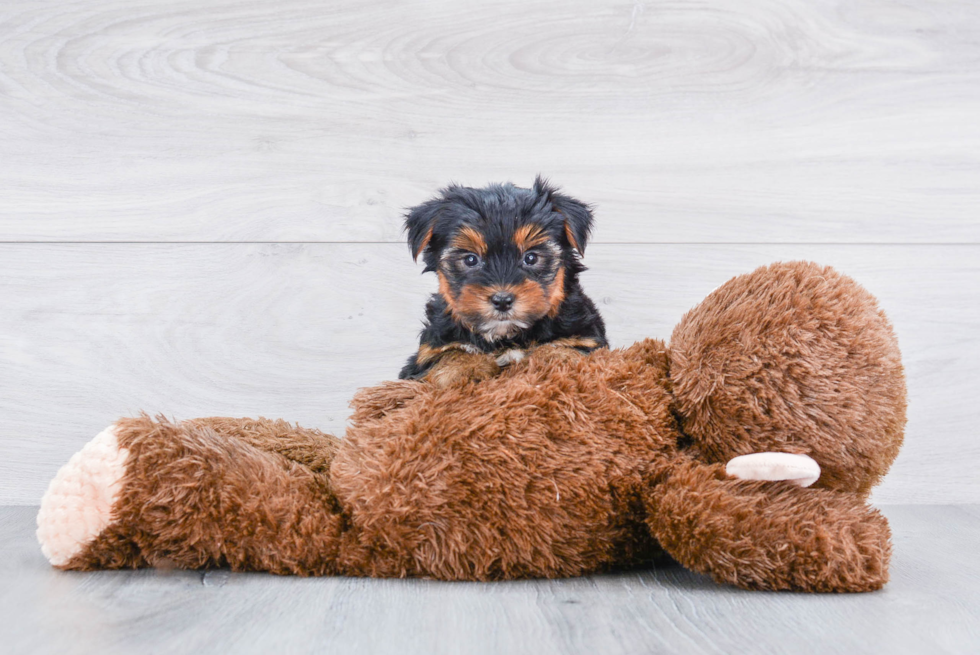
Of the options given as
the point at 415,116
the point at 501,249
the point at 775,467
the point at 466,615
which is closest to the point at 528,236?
the point at 501,249

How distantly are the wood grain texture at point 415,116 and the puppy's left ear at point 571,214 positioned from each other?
1.85 feet

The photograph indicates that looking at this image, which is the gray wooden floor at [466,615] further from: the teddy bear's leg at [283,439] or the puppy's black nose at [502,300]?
the puppy's black nose at [502,300]

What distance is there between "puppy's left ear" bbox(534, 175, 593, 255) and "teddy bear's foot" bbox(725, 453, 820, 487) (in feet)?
2.00

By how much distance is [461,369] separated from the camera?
1606mm

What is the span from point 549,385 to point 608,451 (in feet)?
0.55

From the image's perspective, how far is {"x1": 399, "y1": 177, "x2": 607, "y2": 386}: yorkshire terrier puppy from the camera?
5.23 ft

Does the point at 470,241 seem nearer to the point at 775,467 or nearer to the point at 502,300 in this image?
the point at 502,300

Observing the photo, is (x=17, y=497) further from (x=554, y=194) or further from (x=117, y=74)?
(x=554, y=194)

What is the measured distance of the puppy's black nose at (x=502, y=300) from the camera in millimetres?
1561

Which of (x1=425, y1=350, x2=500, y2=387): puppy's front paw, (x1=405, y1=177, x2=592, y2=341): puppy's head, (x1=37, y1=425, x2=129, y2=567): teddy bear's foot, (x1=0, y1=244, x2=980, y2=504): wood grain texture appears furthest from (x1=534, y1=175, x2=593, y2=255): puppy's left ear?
(x1=37, y1=425, x2=129, y2=567): teddy bear's foot

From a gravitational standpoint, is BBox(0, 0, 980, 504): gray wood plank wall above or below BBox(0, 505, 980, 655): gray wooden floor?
above

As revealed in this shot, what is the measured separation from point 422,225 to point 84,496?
872mm

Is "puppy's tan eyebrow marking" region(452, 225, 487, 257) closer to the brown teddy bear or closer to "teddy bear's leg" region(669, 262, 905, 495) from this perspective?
the brown teddy bear

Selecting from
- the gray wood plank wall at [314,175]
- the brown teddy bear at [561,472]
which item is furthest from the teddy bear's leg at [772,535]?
the gray wood plank wall at [314,175]
